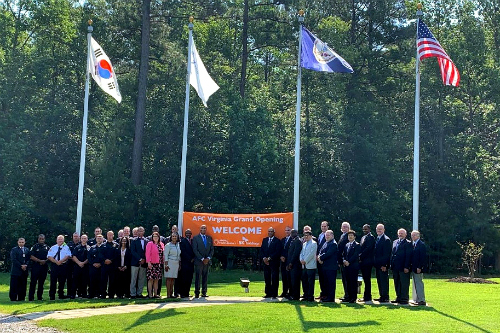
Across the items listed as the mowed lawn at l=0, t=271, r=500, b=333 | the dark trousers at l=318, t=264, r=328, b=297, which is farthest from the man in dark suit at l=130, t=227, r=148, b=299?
the dark trousers at l=318, t=264, r=328, b=297

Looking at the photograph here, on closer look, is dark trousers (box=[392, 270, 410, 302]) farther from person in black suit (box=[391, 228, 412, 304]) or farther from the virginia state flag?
the virginia state flag

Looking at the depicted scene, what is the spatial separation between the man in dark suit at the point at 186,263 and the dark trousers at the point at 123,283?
132 cm

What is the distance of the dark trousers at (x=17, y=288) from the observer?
19.1 meters

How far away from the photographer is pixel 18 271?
1894cm

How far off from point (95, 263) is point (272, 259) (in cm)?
438

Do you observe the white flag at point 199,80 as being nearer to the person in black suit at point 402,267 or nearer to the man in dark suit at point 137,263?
the man in dark suit at point 137,263

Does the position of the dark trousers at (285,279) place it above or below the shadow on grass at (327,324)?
above

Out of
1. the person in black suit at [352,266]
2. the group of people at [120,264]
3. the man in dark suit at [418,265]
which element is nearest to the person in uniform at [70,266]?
the group of people at [120,264]

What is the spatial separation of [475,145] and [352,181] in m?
6.95

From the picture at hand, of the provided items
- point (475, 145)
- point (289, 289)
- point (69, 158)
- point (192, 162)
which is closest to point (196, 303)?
point (289, 289)

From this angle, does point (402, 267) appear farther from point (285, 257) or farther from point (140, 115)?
point (140, 115)

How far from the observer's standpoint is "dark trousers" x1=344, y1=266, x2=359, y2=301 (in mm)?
17756

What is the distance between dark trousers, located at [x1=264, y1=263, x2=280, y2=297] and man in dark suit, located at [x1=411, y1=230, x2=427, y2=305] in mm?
3337

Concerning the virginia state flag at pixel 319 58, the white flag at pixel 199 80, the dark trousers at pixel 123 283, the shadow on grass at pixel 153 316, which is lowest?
the shadow on grass at pixel 153 316
